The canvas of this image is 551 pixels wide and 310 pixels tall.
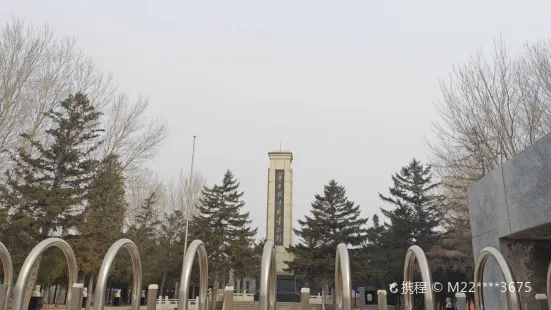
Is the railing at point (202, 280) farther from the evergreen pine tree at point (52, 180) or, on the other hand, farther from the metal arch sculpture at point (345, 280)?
the evergreen pine tree at point (52, 180)

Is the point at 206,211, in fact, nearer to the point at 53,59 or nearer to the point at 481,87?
the point at 53,59

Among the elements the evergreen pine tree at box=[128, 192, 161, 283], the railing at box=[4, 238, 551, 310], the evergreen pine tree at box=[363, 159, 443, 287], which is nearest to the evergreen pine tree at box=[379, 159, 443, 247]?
the evergreen pine tree at box=[363, 159, 443, 287]

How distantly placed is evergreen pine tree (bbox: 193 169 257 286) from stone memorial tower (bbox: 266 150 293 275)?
5.45 ft

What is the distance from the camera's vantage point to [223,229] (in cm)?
2886

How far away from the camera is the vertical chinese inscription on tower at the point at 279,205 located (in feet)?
101

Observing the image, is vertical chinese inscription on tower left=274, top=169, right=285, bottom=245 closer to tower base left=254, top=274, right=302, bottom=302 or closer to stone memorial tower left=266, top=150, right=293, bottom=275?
stone memorial tower left=266, top=150, right=293, bottom=275

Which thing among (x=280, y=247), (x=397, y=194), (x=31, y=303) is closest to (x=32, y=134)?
(x=31, y=303)

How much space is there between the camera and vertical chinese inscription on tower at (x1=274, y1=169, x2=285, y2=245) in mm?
30828

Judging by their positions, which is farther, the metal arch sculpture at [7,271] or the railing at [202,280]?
the metal arch sculpture at [7,271]

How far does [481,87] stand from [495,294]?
326 inches

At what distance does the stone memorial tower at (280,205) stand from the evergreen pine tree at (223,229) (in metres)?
1.66

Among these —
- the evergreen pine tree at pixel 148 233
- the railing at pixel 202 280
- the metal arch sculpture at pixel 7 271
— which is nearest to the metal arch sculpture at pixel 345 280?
the railing at pixel 202 280

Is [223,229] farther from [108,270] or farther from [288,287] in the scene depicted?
[108,270]

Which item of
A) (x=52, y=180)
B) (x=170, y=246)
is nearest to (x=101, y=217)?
(x=52, y=180)
